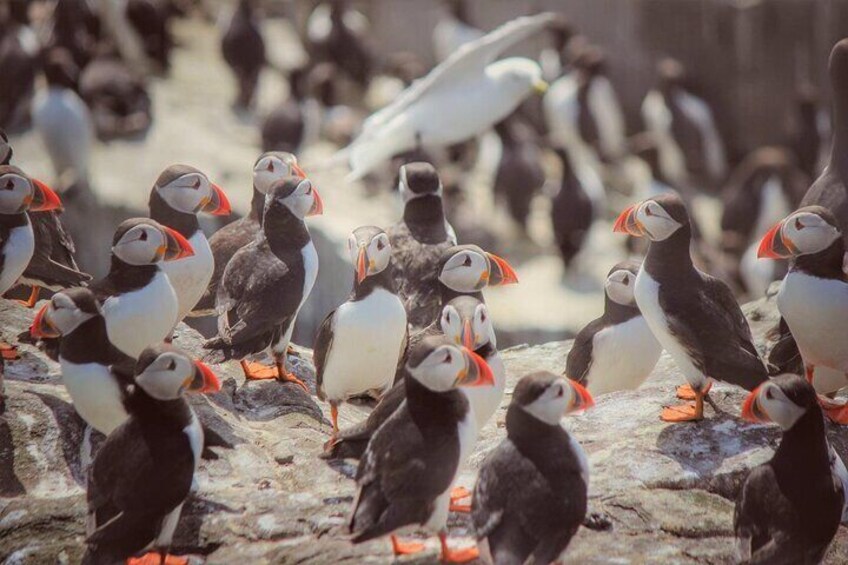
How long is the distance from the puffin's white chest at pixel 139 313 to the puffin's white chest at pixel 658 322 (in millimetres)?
1949

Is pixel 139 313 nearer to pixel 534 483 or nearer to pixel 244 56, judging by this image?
pixel 534 483

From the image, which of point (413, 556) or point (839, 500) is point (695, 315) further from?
point (413, 556)

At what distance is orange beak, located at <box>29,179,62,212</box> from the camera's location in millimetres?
6766

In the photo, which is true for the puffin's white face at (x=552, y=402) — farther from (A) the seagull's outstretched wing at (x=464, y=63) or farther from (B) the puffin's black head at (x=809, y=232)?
(A) the seagull's outstretched wing at (x=464, y=63)

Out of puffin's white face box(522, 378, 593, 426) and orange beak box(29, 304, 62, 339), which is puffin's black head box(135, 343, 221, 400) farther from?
puffin's white face box(522, 378, 593, 426)

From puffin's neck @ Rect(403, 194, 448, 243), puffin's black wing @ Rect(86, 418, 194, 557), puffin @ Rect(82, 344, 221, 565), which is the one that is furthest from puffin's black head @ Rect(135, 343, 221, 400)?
puffin's neck @ Rect(403, 194, 448, 243)

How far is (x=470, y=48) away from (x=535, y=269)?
484 cm

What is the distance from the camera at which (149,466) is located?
17.2 ft

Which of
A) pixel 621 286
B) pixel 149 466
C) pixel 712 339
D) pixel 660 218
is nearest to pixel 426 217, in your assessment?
pixel 621 286

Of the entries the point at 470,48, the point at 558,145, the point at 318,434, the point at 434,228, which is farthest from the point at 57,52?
the point at 318,434

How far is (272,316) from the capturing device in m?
6.59

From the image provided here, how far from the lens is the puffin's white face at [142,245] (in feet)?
20.5

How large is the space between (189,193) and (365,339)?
1140 millimetres

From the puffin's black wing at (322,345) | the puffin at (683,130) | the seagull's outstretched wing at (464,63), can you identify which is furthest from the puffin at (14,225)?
the puffin at (683,130)
